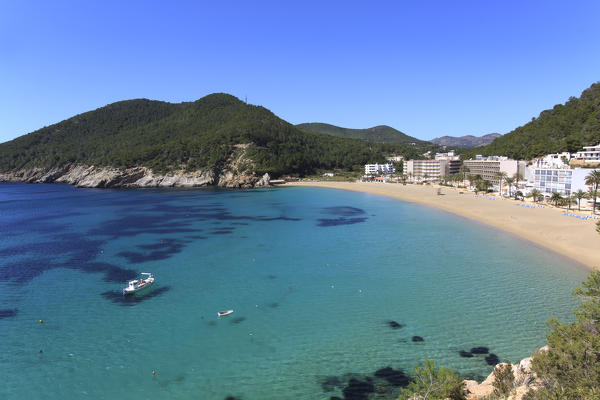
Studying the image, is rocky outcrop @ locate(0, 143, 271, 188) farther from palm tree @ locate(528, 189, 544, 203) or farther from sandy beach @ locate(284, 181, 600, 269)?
palm tree @ locate(528, 189, 544, 203)

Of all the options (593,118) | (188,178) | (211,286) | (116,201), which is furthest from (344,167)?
(211,286)

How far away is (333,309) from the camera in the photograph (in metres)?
Result: 22.2

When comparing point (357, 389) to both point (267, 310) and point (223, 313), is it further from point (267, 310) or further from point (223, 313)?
point (223, 313)

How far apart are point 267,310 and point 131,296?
11.1 meters

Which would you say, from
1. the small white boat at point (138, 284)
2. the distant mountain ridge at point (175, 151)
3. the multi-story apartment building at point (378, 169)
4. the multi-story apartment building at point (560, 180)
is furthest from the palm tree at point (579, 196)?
the multi-story apartment building at point (378, 169)

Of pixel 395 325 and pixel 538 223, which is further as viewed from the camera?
pixel 538 223

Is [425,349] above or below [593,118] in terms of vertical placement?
below

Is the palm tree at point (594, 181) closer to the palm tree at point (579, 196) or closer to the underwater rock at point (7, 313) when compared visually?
the palm tree at point (579, 196)

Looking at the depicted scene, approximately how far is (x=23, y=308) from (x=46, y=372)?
402 inches

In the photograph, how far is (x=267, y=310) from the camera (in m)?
22.2

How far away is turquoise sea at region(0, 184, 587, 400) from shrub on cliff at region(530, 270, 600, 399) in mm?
4057

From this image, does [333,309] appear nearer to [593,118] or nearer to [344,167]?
[593,118]

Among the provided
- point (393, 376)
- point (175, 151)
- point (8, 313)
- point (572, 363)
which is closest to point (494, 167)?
point (393, 376)

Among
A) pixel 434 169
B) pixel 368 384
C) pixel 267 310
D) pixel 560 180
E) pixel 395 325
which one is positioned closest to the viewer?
pixel 368 384
